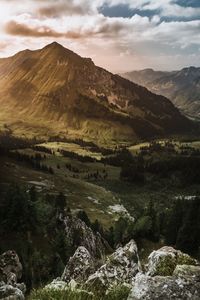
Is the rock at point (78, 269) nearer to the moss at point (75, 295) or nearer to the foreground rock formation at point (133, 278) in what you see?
the foreground rock formation at point (133, 278)

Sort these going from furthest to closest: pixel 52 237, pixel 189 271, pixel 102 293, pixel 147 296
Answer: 1. pixel 52 237
2. pixel 102 293
3. pixel 189 271
4. pixel 147 296

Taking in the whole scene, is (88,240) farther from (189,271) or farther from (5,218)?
(189,271)

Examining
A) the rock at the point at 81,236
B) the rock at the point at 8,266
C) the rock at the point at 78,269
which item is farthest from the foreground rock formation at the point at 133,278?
the rock at the point at 81,236

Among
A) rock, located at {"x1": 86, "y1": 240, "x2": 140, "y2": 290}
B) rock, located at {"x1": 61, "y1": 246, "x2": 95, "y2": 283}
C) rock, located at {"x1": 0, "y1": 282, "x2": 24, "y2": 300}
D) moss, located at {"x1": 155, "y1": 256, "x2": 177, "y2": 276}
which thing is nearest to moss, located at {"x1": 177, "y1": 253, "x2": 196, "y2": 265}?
moss, located at {"x1": 155, "y1": 256, "x2": 177, "y2": 276}

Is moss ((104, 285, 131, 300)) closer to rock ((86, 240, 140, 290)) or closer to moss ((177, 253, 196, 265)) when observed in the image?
rock ((86, 240, 140, 290))

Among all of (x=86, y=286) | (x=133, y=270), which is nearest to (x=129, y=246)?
(x=133, y=270)

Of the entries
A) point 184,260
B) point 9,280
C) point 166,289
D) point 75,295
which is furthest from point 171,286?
point 9,280
